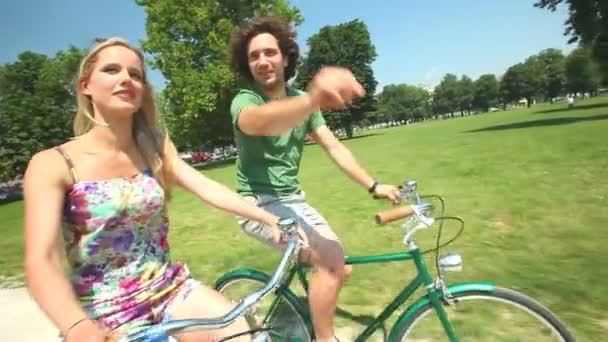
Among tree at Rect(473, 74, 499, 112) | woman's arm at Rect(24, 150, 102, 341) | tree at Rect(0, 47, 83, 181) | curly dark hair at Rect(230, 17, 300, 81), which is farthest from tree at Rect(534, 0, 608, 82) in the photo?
tree at Rect(473, 74, 499, 112)

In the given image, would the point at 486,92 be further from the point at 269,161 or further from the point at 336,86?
the point at 336,86

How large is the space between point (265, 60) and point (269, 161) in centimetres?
70

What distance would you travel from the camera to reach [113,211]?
2137mm

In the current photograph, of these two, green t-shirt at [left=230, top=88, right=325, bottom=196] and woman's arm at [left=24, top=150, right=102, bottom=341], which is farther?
green t-shirt at [left=230, top=88, right=325, bottom=196]

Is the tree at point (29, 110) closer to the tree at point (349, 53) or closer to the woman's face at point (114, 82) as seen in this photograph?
the tree at point (349, 53)

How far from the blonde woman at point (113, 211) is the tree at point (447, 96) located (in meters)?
146

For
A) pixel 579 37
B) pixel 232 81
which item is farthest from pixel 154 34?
pixel 579 37

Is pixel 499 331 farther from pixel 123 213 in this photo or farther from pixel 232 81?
pixel 232 81

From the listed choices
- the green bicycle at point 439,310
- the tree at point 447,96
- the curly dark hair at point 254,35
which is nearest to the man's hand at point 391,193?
the green bicycle at point 439,310

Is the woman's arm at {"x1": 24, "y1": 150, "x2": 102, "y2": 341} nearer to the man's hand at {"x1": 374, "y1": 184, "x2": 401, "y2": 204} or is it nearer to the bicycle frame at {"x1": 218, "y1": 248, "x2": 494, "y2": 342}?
the bicycle frame at {"x1": 218, "y1": 248, "x2": 494, "y2": 342}

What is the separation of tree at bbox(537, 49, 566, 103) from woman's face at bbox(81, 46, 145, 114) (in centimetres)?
11663

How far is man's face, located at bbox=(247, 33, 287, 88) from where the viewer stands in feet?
10.6

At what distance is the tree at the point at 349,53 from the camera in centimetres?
6019

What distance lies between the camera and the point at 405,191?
10.0ft
